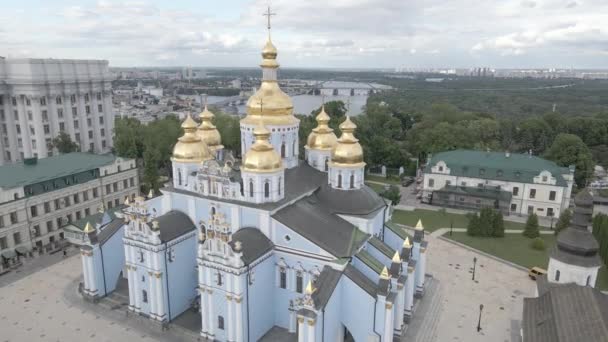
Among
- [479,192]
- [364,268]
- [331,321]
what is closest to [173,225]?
[331,321]

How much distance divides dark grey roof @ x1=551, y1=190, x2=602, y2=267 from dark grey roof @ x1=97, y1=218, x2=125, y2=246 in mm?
24060

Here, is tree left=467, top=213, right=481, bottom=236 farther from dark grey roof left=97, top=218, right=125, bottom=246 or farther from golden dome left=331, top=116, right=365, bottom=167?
dark grey roof left=97, top=218, right=125, bottom=246

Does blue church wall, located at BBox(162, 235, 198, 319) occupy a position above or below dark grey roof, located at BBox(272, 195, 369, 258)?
below

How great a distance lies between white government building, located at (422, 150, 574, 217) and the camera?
3928 cm

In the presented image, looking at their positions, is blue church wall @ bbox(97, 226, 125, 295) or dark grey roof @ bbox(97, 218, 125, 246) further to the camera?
blue church wall @ bbox(97, 226, 125, 295)

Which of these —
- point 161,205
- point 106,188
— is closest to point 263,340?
point 161,205

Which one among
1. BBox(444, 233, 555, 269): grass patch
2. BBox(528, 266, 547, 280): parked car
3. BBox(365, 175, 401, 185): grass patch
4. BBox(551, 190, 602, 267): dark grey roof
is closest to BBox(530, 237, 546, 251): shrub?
BBox(444, 233, 555, 269): grass patch

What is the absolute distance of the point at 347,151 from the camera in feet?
79.3

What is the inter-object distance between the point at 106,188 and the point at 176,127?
21358 millimetres

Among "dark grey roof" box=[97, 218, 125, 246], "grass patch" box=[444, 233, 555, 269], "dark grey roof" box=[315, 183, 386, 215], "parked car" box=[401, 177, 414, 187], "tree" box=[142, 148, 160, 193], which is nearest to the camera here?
"dark grey roof" box=[315, 183, 386, 215]

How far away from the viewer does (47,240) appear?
31.7 meters

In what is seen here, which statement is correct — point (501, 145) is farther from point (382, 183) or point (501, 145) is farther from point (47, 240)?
point (47, 240)

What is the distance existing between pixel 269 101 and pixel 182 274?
10.9 m

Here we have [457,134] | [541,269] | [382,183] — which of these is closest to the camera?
[541,269]
